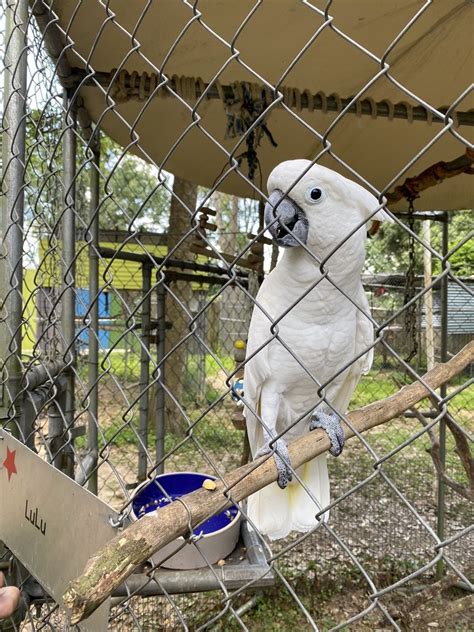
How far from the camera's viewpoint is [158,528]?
54 cm

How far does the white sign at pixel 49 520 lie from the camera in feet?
2.09

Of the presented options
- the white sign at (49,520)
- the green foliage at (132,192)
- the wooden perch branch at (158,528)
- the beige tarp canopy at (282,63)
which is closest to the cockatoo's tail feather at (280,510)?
the wooden perch branch at (158,528)

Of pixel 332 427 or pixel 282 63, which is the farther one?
pixel 282 63

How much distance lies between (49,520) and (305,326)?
0.65 meters

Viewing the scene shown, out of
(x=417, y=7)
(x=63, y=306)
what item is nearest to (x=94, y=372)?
(x=63, y=306)

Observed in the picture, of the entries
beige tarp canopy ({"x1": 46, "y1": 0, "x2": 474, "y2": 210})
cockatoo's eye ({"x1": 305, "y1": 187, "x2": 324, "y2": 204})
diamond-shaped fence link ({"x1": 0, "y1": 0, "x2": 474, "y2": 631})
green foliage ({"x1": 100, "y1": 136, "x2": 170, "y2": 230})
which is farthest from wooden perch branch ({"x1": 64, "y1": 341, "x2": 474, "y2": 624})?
green foliage ({"x1": 100, "y1": 136, "x2": 170, "y2": 230})

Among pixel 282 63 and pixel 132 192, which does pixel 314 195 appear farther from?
pixel 132 192

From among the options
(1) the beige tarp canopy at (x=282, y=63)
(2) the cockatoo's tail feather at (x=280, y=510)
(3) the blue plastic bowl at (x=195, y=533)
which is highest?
(1) the beige tarp canopy at (x=282, y=63)

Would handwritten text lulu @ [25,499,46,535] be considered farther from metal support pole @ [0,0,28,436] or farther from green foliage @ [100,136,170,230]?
green foliage @ [100,136,170,230]

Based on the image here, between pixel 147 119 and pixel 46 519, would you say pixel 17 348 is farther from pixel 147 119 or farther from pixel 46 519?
pixel 147 119

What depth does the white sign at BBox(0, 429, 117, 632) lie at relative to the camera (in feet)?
2.09

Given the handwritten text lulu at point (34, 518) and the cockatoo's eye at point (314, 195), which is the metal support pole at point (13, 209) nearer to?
the handwritten text lulu at point (34, 518)

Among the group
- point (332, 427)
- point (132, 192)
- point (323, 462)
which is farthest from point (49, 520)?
point (132, 192)

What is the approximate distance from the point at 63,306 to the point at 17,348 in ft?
1.20
